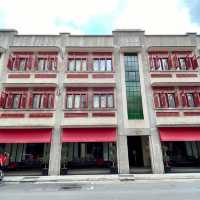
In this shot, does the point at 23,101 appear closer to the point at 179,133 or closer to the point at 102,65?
the point at 102,65

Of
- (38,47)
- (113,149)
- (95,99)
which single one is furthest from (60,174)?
(38,47)

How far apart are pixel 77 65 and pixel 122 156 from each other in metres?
9.47

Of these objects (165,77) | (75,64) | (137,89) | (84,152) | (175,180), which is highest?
(75,64)

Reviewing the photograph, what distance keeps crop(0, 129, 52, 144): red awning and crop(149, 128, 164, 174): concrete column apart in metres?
8.58

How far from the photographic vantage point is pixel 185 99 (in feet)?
51.3

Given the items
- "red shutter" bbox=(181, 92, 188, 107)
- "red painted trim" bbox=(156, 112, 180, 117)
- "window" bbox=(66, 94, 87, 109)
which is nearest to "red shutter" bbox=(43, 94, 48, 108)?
"window" bbox=(66, 94, 87, 109)

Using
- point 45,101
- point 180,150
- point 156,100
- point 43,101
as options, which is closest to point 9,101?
point 43,101

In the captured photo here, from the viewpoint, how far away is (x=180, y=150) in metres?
17.3

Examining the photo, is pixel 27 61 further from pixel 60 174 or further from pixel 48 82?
pixel 60 174

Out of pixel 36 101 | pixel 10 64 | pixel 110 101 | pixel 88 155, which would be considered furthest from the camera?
pixel 88 155

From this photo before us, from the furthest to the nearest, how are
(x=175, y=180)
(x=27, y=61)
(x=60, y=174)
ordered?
(x=27, y=61) < (x=60, y=174) < (x=175, y=180)

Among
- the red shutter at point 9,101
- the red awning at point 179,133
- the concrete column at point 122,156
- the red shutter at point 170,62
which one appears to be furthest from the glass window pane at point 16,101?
the red shutter at point 170,62

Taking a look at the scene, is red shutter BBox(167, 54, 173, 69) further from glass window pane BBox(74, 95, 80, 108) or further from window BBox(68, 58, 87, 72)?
glass window pane BBox(74, 95, 80, 108)

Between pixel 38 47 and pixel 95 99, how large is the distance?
7.67 metres
